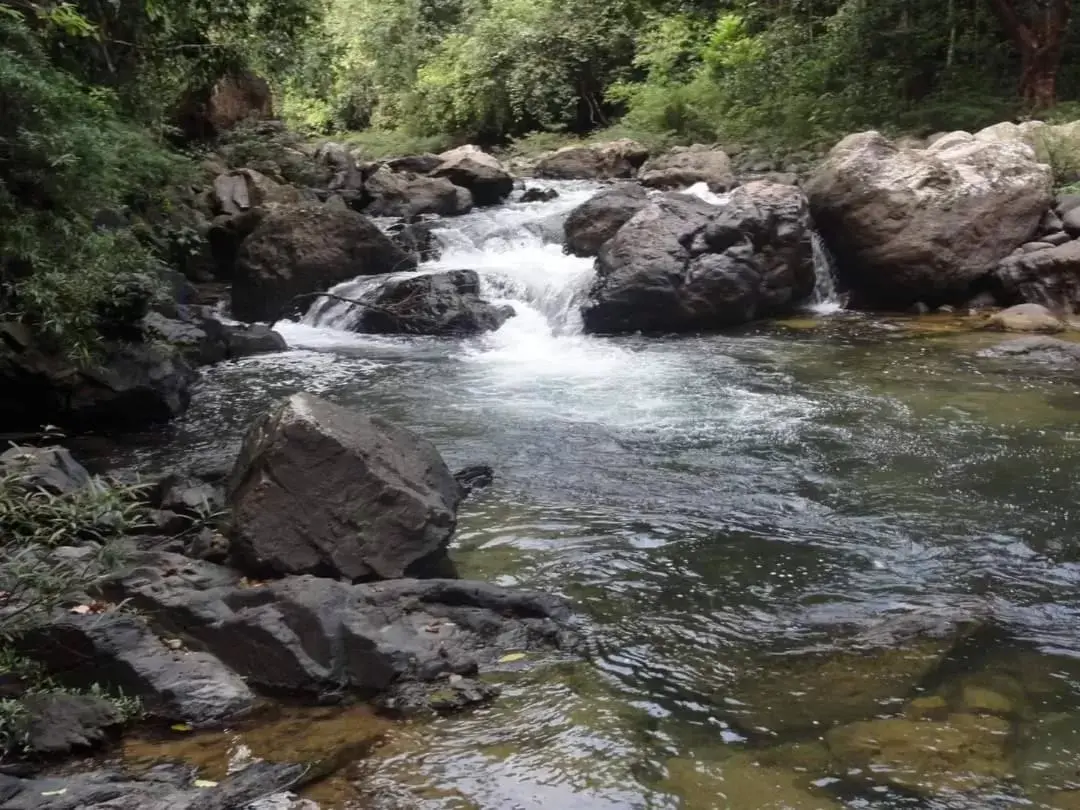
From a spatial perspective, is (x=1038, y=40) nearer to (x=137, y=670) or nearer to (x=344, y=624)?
(x=344, y=624)

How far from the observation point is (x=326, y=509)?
5.29m

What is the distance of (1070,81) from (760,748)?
17827 mm

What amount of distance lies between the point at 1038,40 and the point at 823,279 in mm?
6705

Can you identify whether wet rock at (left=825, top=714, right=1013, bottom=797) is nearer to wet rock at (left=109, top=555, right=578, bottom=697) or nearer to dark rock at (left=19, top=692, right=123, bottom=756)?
wet rock at (left=109, top=555, right=578, bottom=697)

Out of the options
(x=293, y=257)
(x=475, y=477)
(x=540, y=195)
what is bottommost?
(x=475, y=477)

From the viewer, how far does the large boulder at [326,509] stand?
5.22 meters

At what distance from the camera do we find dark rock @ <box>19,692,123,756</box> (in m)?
3.77

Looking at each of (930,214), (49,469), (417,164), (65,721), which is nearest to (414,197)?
(417,164)

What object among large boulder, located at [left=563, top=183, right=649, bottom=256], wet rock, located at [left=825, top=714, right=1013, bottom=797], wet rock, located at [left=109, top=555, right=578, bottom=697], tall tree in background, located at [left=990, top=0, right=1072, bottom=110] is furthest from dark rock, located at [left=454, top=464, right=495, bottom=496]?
tall tree in background, located at [left=990, top=0, right=1072, bottom=110]

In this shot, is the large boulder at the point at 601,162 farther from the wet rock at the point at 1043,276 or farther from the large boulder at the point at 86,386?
the large boulder at the point at 86,386

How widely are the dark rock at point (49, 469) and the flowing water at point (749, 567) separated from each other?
1827mm

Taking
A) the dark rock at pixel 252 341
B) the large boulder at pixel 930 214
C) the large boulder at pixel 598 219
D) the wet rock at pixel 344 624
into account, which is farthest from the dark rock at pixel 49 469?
the large boulder at pixel 930 214

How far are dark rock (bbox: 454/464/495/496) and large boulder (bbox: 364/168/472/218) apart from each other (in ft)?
37.6

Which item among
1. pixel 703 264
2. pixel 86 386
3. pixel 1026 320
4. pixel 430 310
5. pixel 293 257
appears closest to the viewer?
pixel 86 386
